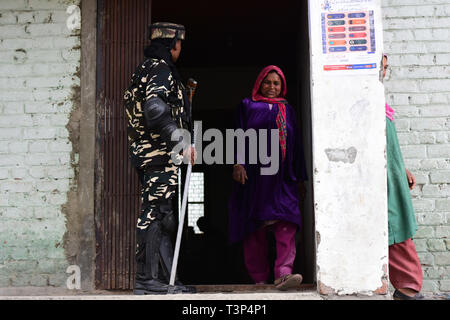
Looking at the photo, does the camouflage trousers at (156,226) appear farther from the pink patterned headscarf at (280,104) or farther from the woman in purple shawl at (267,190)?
Result: the pink patterned headscarf at (280,104)

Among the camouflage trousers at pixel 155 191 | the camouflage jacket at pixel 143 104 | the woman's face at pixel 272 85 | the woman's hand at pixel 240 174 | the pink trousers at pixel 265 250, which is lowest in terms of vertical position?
A: the pink trousers at pixel 265 250

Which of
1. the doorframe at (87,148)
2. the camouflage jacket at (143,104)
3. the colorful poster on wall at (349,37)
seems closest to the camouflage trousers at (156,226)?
the camouflage jacket at (143,104)

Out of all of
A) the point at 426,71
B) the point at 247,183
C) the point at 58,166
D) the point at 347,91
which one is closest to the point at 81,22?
the point at 58,166

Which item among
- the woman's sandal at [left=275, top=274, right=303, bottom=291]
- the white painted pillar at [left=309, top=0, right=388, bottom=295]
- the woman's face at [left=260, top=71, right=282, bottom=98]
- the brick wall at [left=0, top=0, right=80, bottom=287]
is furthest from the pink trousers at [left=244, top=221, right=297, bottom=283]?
the brick wall at [left=0, top=0, right=80, bottom=287]

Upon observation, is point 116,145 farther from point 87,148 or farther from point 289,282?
point 289,282

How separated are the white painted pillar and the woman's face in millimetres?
966

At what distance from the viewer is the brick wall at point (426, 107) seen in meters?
4.76

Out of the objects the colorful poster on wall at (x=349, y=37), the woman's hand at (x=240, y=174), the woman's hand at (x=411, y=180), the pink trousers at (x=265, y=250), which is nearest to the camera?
the colorful poster on wall at (x=349, y=37)

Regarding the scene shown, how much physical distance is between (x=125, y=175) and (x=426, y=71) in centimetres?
261

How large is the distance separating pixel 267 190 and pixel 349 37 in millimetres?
1443

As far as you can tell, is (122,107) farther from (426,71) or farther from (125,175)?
(426,71)

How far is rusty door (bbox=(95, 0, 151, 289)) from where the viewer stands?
15.6 feet

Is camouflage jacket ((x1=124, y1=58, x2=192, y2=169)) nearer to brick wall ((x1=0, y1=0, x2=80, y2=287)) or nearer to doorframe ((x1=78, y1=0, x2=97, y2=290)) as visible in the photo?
doorframe ((x1=78, y1=0, x2=97, y2=290))

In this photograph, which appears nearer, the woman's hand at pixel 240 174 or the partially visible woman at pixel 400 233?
the partially visible woman at pixel 400 233
